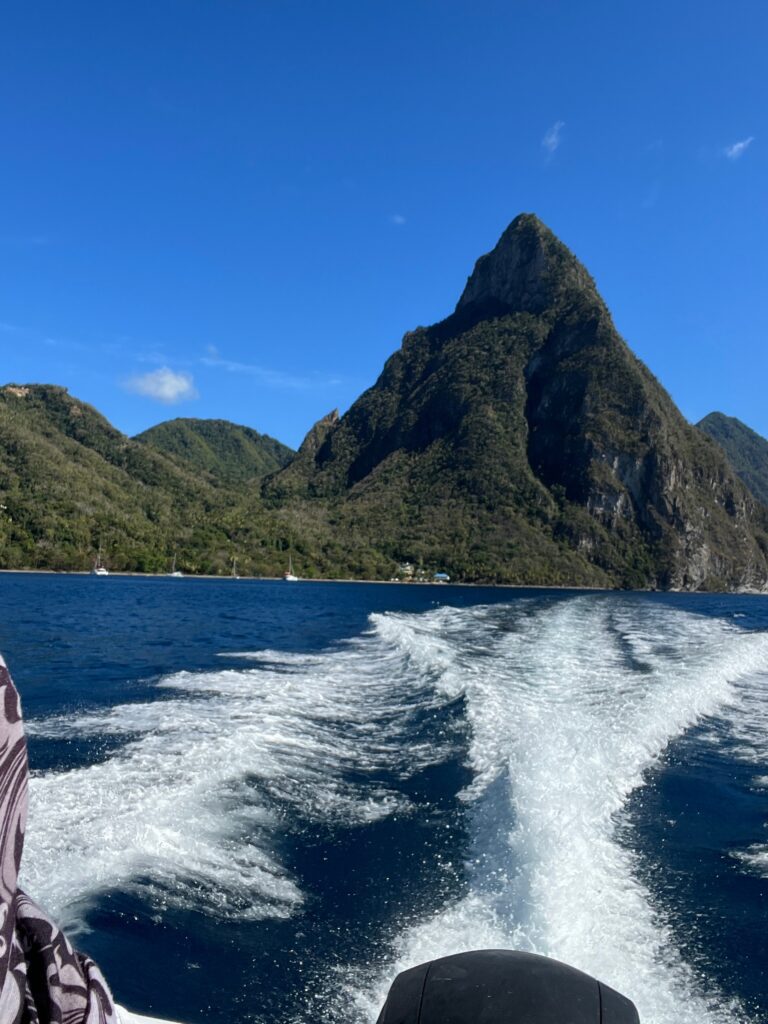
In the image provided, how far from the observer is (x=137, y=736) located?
29.7ft

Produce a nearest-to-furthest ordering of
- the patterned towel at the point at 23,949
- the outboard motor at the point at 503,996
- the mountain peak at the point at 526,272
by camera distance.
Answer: the patterned towel at the point at 23,949, the outboard motor at the point at 503,996, the mountain peak at the point at 526,272

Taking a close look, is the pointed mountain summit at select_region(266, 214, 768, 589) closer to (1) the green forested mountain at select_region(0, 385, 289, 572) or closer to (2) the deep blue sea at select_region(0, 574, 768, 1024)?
(1) the green forested mountain at select_region(0, 385, 289, 572)

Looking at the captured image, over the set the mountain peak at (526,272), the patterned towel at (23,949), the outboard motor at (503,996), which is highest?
the mountain peak at (526,272)

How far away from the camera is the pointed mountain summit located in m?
122

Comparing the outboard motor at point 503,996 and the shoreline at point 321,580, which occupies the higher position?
the outboard motor at point 503,996

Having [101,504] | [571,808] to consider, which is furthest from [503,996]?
[101,504]

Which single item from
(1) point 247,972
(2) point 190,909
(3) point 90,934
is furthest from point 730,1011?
(3) point 90,934

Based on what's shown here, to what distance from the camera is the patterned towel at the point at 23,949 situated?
1.14 metres

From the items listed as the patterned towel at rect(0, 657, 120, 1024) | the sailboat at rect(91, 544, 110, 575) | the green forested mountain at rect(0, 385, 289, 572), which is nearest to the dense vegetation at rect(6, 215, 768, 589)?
the green forested mountain at rect(0, 385, 289, 572)

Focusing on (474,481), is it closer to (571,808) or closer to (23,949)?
(571,808)

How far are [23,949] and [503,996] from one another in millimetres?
1283

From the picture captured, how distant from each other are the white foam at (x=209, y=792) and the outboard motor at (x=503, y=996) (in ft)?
11.1

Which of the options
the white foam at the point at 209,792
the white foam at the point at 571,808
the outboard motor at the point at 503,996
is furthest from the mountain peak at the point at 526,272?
the outboard motor at the point at 503,996

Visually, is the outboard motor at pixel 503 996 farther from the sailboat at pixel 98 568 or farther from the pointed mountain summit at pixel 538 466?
the pointed mountain summit at pixel 538 466
